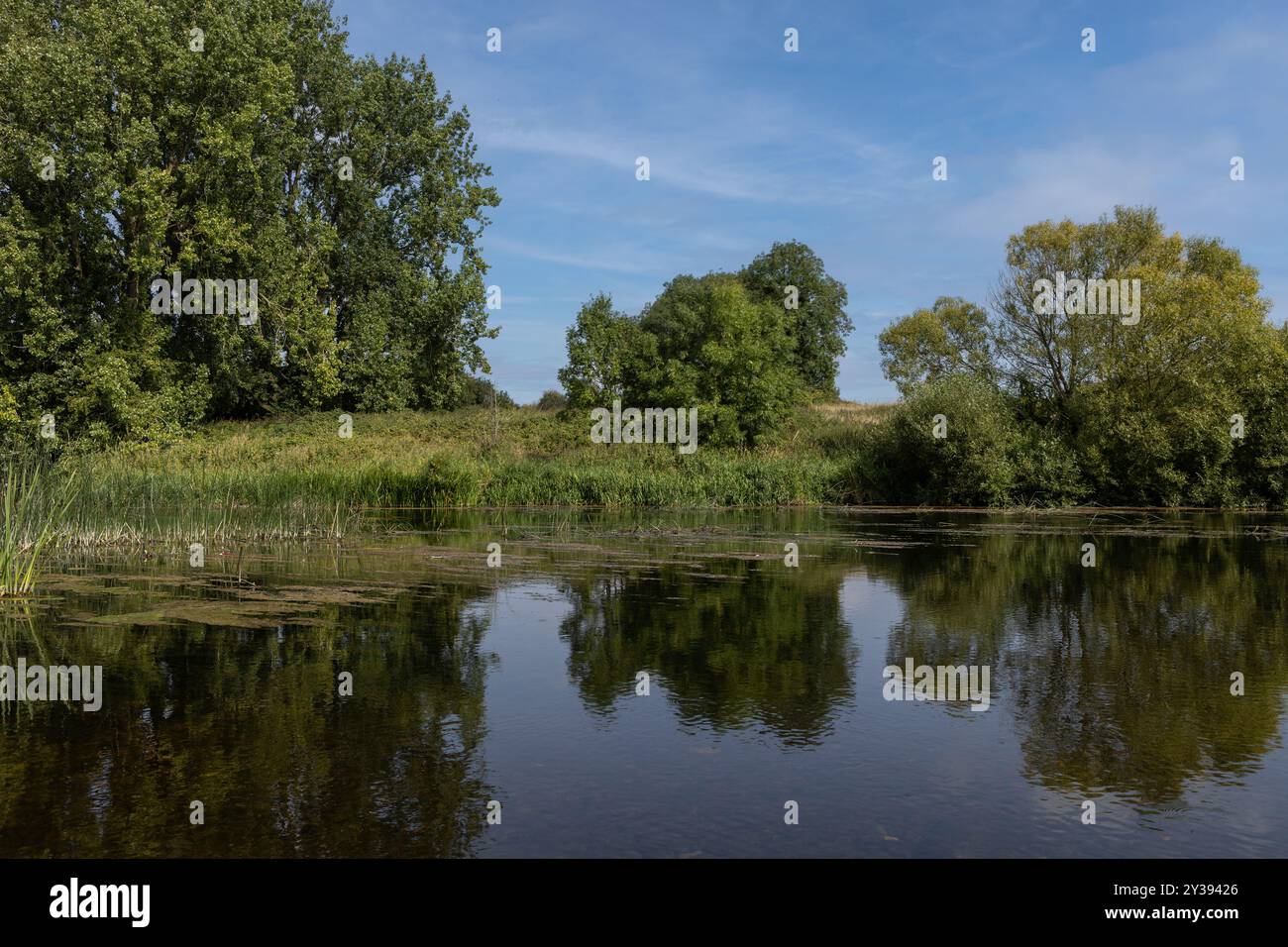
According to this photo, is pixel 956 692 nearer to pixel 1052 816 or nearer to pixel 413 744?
pixel 1052 816

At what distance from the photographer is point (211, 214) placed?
37000 mm

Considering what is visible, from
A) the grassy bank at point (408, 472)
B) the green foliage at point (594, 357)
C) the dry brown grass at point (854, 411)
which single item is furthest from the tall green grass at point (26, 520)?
the dry brown grass at point (854, 411)

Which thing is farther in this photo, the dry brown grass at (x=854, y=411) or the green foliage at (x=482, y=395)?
the green foliage at (x=482, y=395)

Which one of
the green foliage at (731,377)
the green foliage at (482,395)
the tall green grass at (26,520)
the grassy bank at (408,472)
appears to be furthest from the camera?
the green foliage at (482,395)

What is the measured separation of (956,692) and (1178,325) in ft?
123

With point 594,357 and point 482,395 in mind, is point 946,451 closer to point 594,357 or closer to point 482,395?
point 594,357

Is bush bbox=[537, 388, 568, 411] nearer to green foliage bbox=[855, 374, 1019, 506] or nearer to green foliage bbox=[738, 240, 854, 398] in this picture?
green foliage bbox=[738, 240, 854, 398]

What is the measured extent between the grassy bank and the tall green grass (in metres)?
0.80

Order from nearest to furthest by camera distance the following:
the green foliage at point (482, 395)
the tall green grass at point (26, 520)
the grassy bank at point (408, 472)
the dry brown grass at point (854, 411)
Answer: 1. the tall green grass at point (26, 520)
2. the grassy bank at point (408, 472)
3. the dry brown grass at point (854, 411)
4. the green foliage at point (482, 395)

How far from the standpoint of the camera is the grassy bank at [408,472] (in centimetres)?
1798

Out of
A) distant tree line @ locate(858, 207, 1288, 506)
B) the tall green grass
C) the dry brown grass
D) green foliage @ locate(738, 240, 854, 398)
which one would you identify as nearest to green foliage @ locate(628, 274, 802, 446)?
the dry brown grass

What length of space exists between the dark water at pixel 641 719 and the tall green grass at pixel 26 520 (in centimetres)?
58

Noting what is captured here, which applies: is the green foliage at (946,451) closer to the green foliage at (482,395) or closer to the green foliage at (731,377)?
the green foliage at (731,377)
